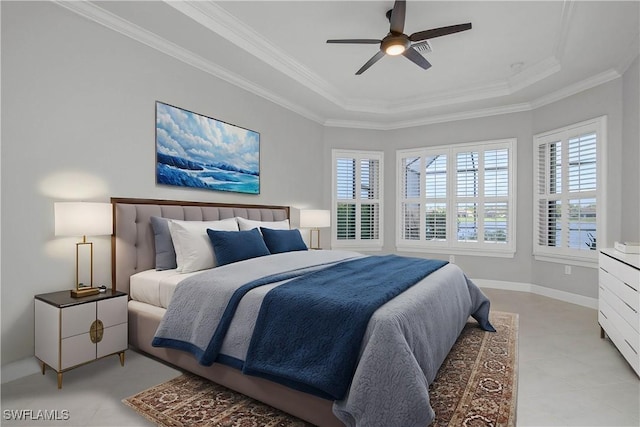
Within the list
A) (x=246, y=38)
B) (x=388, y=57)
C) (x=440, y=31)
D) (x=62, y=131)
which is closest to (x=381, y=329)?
(x=440, y=31)

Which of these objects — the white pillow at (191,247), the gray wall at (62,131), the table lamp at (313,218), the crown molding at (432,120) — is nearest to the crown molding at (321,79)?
the crown molding at (432,120)

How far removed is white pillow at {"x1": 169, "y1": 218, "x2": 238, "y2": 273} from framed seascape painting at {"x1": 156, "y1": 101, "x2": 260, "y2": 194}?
24.8 inches

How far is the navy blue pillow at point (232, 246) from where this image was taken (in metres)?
2.92

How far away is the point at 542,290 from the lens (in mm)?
4832

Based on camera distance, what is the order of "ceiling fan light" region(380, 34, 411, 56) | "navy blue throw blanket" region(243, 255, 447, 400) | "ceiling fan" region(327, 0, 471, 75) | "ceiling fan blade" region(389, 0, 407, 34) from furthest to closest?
"ceiling fan light" region(380, 34, 411, 56) < "ceiling fan" region(327, 0, 471, 75) < "ceiling fan blade" region(389, 0, 407, 34) < "navy blue throw blanket" region(243, 255, 447, 400)

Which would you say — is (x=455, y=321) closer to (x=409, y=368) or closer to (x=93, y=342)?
(x=409, y=368)

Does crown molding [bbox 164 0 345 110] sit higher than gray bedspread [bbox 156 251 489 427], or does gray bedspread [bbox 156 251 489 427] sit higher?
crown molding [bbox 164 0 345 110]

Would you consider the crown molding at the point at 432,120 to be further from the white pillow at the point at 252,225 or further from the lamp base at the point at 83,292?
the lamp base at the point at 83,292

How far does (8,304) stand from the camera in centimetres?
234

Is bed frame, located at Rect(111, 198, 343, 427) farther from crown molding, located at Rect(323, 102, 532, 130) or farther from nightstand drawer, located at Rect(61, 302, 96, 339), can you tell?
crown molding, located at Rect(323, 102, 532, 130)

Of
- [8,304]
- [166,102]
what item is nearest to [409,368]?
[8,304]

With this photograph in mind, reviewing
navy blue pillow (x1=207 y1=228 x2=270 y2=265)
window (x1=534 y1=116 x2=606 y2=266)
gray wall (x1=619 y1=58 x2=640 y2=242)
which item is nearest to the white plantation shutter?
window (x1=534 y1=116 x2=606 y2=266)

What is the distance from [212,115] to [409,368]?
10.8 ft

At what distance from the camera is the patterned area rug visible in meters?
1.87
